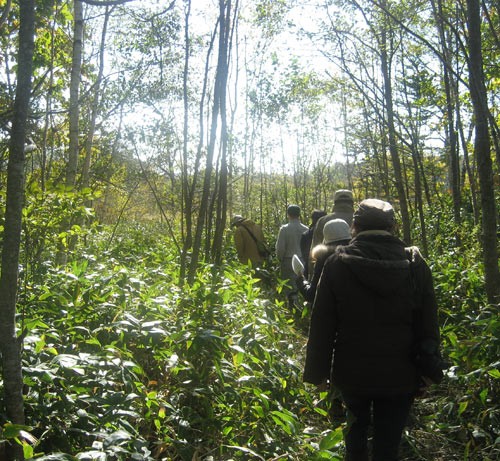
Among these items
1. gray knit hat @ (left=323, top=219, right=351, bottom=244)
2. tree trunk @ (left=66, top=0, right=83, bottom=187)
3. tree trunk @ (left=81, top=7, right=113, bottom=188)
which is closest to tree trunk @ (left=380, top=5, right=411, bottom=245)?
gray knit hat @ (left=323, top=219, right=351, bottom=244)

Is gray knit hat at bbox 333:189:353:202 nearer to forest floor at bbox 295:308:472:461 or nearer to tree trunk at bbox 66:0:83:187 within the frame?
forest floor at bbox 295:308:472:461

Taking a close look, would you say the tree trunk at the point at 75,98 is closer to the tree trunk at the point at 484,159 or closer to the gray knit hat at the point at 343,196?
the gray knit hat at the point at 343,196

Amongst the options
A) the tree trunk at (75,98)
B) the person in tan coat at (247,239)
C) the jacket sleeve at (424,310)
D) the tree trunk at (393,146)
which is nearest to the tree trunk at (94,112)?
the tree trunk at (75,98)

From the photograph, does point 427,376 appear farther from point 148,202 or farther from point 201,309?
point 148,202

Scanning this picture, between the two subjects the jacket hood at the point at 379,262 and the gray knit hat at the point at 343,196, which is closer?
the jacket hood at the point at 379,262

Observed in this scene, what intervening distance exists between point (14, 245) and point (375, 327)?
5.62 feet

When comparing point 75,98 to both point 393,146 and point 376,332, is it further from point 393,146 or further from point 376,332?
point 376,332

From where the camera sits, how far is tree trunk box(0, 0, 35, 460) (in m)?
2.13

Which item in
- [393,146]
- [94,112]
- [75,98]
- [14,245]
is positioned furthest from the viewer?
[94,112]

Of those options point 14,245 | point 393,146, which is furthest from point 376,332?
point 393,146

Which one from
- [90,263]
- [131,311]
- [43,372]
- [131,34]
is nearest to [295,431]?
A: [43,372]

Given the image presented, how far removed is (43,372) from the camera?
238 centimetres

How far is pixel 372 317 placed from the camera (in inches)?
94.6

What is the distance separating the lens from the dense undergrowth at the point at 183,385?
2381 mm
